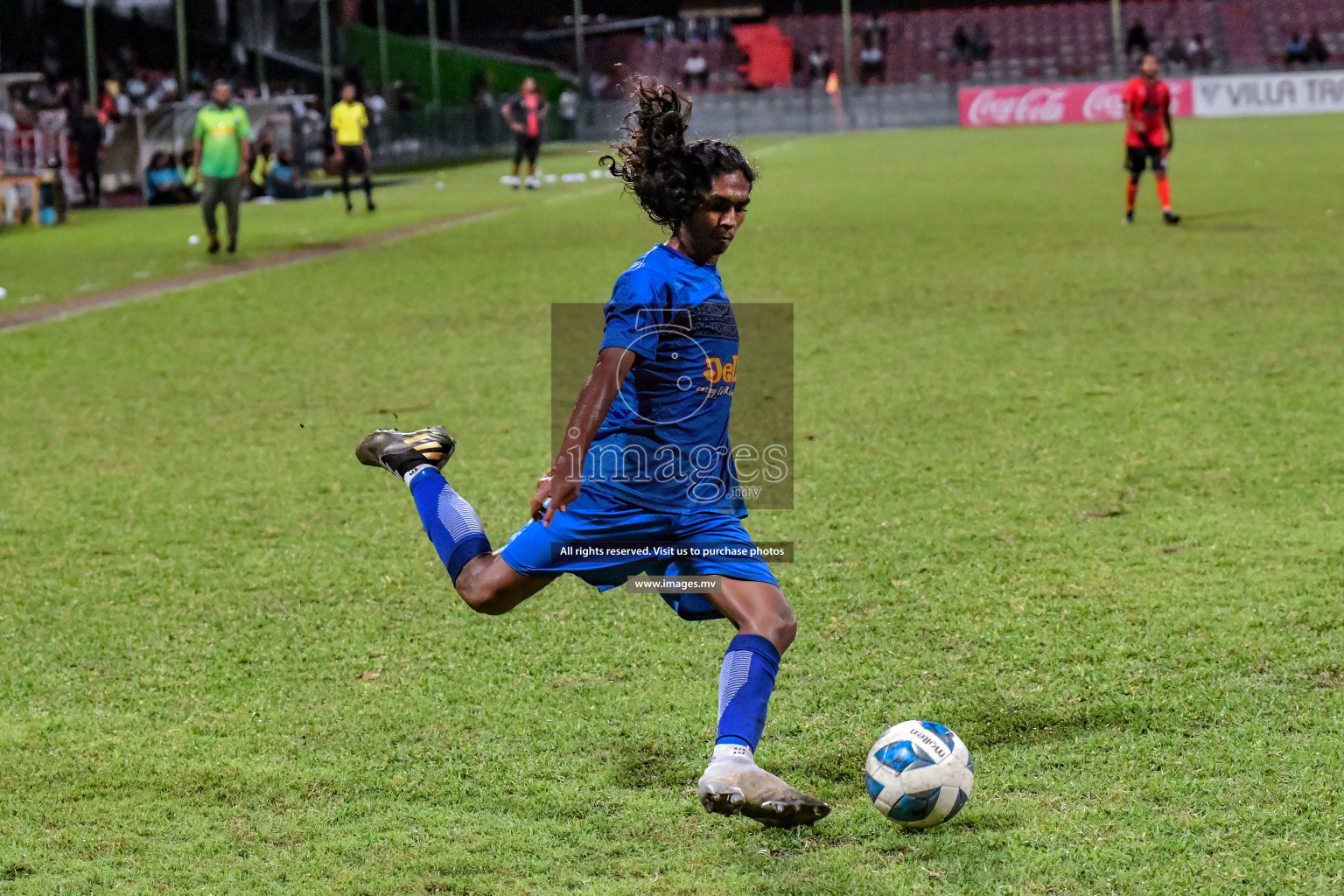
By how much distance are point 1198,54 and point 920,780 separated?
161 ft

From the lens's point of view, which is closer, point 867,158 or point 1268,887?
point 1268,887

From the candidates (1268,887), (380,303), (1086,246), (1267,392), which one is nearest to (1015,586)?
(1268,887)

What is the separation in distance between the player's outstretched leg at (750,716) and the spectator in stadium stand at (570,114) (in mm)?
48428

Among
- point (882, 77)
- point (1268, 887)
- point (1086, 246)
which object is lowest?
point (1268, 887)

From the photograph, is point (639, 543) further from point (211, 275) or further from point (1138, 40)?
point (1138, 40)

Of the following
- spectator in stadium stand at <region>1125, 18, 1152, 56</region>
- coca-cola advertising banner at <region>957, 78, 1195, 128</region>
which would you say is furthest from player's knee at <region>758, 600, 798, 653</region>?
spectator in stadium stand at <region>1125, 18, 1152, 56</region>

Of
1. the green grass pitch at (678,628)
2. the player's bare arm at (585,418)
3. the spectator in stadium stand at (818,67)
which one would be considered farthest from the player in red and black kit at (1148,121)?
the spectator in stadium stand at (818,67)

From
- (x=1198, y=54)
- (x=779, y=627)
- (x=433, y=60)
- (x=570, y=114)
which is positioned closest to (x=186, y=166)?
(x=433, y=60)

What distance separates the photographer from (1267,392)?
30.7 feet

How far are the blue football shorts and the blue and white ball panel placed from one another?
533 millimetres

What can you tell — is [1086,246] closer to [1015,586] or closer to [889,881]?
[1015,586]

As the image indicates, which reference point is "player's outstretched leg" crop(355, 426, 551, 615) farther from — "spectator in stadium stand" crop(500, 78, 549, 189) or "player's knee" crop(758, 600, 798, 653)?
"spectator in stadium stand" crop(500, 78, 549, 189)

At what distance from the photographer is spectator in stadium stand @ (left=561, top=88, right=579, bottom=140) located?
51.1 m

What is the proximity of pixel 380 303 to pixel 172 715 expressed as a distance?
10.1 m
